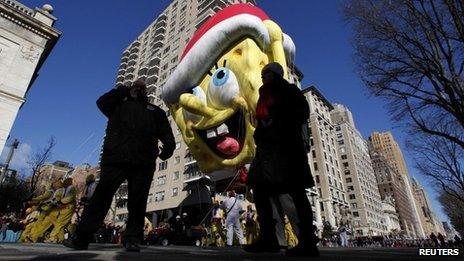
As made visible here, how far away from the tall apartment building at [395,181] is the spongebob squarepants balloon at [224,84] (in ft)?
405

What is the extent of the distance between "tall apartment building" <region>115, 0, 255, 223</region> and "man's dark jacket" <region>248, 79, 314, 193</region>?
113 feet

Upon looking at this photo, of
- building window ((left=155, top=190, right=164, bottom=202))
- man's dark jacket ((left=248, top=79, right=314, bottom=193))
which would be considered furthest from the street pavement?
building window ((left=155, top=190, right=164, bottom=202))

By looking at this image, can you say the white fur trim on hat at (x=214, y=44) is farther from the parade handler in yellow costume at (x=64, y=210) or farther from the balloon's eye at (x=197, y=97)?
the parade handler in yellow costume at (x=64, y=210)

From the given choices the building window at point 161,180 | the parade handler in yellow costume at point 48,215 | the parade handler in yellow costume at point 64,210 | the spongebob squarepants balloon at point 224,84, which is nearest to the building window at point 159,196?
the building window at point 161,180

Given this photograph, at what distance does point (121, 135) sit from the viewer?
11.4 ft

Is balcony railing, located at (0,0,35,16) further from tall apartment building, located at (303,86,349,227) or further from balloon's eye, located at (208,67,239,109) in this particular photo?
tall apartment building, located at (303,86,349,227)

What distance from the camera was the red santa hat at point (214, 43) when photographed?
780cm

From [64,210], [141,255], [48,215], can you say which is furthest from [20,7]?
[141,255]

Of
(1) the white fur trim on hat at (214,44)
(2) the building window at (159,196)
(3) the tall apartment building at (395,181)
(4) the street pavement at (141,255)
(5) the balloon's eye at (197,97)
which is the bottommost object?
(4) the street pavement at (141,255)

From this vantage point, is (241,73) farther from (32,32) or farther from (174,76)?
(32,32)

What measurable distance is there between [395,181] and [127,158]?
13974cm

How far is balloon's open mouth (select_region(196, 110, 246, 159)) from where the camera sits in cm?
735

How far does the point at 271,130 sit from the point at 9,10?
715 inches

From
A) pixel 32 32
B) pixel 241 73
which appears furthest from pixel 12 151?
pixel 241 73
